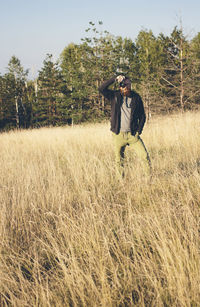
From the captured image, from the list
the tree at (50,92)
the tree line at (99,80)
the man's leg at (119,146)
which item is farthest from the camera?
the tree at (50,92)

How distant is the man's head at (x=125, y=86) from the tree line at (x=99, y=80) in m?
6.85

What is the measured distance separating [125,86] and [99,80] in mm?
→ 14530

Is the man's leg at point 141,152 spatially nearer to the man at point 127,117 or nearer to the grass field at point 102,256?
the man at point 127,117

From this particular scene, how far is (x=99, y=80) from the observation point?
1752cm

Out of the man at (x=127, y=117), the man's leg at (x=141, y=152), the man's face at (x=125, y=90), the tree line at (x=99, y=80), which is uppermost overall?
the tree line at (x=99, y=80)

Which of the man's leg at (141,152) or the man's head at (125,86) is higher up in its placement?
the man's head at (125,86)

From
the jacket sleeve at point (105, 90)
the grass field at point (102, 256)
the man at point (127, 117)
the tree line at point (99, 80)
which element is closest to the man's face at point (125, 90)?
the man at point (127, 117)

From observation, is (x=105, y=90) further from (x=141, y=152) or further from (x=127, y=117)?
(x=141, y=152)

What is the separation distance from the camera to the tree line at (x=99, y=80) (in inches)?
459

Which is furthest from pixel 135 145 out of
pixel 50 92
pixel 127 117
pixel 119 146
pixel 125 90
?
pixel 50 92

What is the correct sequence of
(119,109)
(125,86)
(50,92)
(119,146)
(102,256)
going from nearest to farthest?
(102,256) < (125,86) < (119,109) < (119,146) < (50,92)

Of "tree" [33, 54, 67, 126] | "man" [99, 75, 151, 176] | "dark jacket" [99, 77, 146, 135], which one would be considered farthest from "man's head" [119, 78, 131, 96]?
"tree" [33, 54, 67, 126]

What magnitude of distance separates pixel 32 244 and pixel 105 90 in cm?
272

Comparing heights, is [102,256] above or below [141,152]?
below
